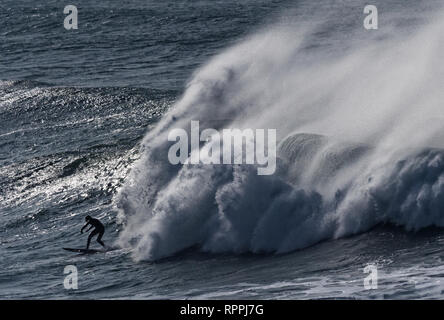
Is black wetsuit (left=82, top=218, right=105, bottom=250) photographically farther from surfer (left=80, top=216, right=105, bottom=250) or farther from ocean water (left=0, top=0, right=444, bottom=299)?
ocean water (left=0, top=0, right=444, bottom=299)

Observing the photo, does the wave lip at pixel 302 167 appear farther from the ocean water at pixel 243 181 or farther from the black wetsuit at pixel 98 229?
the black wetsuit at pixel 98 229

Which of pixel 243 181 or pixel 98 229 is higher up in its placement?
pixel 243 181

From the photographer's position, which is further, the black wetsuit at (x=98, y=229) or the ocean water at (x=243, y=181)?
the black wetsuit at (x=98, y=229)

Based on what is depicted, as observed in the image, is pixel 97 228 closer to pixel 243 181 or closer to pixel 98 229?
pixel 98 229

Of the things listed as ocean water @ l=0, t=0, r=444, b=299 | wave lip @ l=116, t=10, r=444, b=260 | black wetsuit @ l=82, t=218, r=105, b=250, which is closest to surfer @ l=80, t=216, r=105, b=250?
black wetsuit @ l=82, t=218, r=105, b=250

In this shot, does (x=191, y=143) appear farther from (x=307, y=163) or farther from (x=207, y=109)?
(x=307, y=163)

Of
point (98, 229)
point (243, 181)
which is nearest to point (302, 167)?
point (243, 181)

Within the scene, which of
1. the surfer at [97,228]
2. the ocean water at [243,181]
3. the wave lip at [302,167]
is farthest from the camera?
the surfer at [97,228]

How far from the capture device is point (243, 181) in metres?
21.2

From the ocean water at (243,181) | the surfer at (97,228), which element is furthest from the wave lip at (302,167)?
the surfer at (97,228)

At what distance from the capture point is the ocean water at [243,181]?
61.8 feet

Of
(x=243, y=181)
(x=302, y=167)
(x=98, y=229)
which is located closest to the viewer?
(x=243, y=181)
